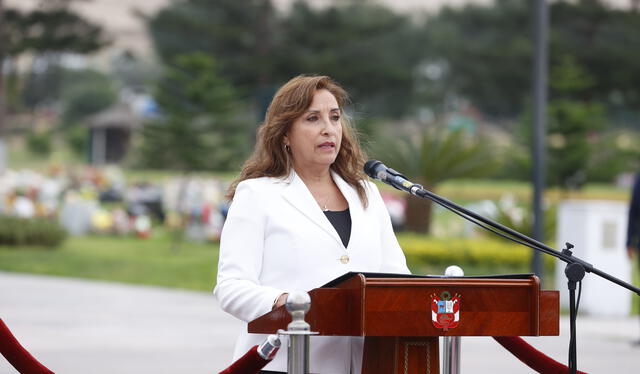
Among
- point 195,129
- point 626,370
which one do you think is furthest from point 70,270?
point 195,129

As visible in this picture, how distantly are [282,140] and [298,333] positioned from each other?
912 millimetres

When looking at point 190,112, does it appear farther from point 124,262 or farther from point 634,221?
point 634,221

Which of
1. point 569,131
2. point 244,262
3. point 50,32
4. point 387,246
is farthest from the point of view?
point 50,32

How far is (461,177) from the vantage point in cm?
2356

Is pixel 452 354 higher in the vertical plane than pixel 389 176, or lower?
lower

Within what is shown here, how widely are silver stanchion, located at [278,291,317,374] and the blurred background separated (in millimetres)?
1338

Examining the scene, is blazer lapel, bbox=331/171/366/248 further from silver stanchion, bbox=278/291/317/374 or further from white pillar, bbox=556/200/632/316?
white pillar, bbox=556/200/632/316

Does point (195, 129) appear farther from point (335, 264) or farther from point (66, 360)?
point (335, 264)

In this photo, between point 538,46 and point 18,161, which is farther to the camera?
point 18,161

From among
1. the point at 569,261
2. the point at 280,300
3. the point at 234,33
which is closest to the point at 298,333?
the point at 280,300

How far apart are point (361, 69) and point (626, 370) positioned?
38320 mm

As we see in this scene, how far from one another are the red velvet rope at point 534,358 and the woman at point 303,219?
49cm

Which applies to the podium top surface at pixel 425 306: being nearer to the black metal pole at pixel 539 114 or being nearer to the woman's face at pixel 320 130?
the woman's face at pixel 320 130

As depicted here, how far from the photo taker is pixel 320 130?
376 centimetres
